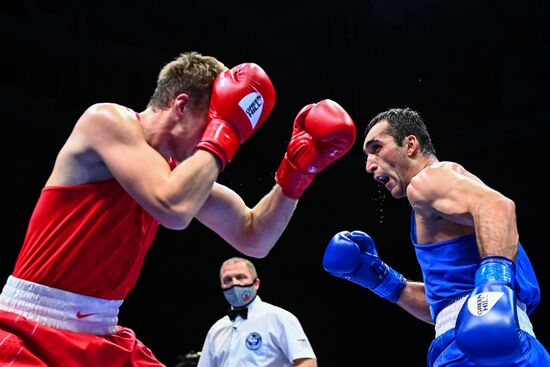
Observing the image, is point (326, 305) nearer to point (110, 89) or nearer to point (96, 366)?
point (110, 89)

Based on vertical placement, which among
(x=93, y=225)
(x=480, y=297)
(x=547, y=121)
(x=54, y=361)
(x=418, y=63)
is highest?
(x=418, y=63)

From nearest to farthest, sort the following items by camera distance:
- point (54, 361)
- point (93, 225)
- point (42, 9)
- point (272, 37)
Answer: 1. point (54, 361)
2. point (93, 225)
3. point (42, 9)
4. point (272, 37)

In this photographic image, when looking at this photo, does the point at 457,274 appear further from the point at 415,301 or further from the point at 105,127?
the point at 105,127

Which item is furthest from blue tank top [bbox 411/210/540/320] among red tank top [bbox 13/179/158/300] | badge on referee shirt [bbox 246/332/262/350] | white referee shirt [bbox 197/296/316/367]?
badge on referee shirt [bbox 246/332/262/350]

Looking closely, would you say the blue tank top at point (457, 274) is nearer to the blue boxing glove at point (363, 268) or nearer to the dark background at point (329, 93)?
the blue boxing glove at point (363, 268)

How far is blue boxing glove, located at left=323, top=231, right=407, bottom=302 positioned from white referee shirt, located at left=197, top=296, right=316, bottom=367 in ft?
4.32

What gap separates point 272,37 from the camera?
6742 mm

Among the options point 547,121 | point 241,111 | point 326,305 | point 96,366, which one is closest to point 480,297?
point 241,111

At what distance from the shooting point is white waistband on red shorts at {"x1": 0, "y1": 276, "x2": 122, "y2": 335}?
1615 millimetres

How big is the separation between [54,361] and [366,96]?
6.14 metres

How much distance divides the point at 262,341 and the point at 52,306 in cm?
272

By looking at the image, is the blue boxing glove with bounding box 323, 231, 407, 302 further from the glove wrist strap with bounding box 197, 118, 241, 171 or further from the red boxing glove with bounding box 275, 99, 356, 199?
the glove wrist strap with bounding box 197, 118, 241, 171

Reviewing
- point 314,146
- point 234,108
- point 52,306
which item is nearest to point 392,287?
point 314,146

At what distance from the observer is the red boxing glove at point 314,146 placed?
216 cm
